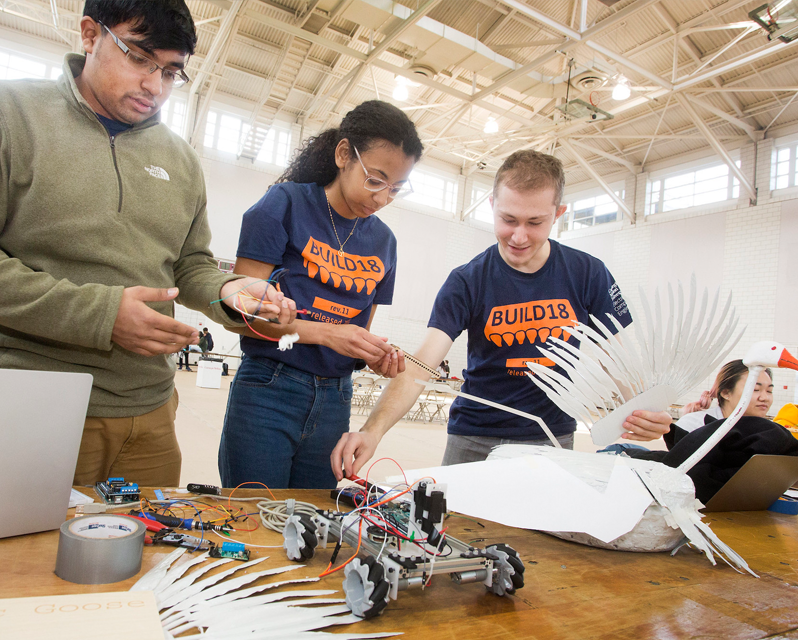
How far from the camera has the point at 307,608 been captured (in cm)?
62

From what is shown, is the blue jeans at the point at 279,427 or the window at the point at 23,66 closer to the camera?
the blue jeans at the point at 279,427

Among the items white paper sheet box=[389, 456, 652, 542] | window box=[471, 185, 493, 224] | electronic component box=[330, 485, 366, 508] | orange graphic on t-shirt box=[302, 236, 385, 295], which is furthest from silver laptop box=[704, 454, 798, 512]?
window box=[471, 185, 493, 224]

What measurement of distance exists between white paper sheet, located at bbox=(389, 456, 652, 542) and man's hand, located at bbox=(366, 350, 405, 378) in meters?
0.28

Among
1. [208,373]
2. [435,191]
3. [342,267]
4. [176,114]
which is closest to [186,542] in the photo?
[342,267]

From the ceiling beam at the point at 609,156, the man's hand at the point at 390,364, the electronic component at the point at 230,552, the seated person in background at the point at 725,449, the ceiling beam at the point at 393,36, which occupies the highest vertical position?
the ceiling beam at the point at 609,156

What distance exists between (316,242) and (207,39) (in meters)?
10.1

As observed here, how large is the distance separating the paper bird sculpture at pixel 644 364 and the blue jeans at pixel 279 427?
55 cm

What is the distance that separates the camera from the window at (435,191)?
1308cm

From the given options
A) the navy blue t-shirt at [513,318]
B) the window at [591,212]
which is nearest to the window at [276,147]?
the window at [591,212]

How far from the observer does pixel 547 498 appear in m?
1.01

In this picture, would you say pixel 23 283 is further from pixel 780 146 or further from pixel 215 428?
pixel 780 146

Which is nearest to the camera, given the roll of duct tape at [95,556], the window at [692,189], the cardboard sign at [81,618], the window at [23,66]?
the cardboard sign at [81,618]

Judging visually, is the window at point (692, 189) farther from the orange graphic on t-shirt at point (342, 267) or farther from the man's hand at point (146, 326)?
the man's hand at point (146, 326)

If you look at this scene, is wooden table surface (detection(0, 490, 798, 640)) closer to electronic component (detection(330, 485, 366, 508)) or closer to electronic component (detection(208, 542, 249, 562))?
electronic component (detection(208, 542, 249, 562))
